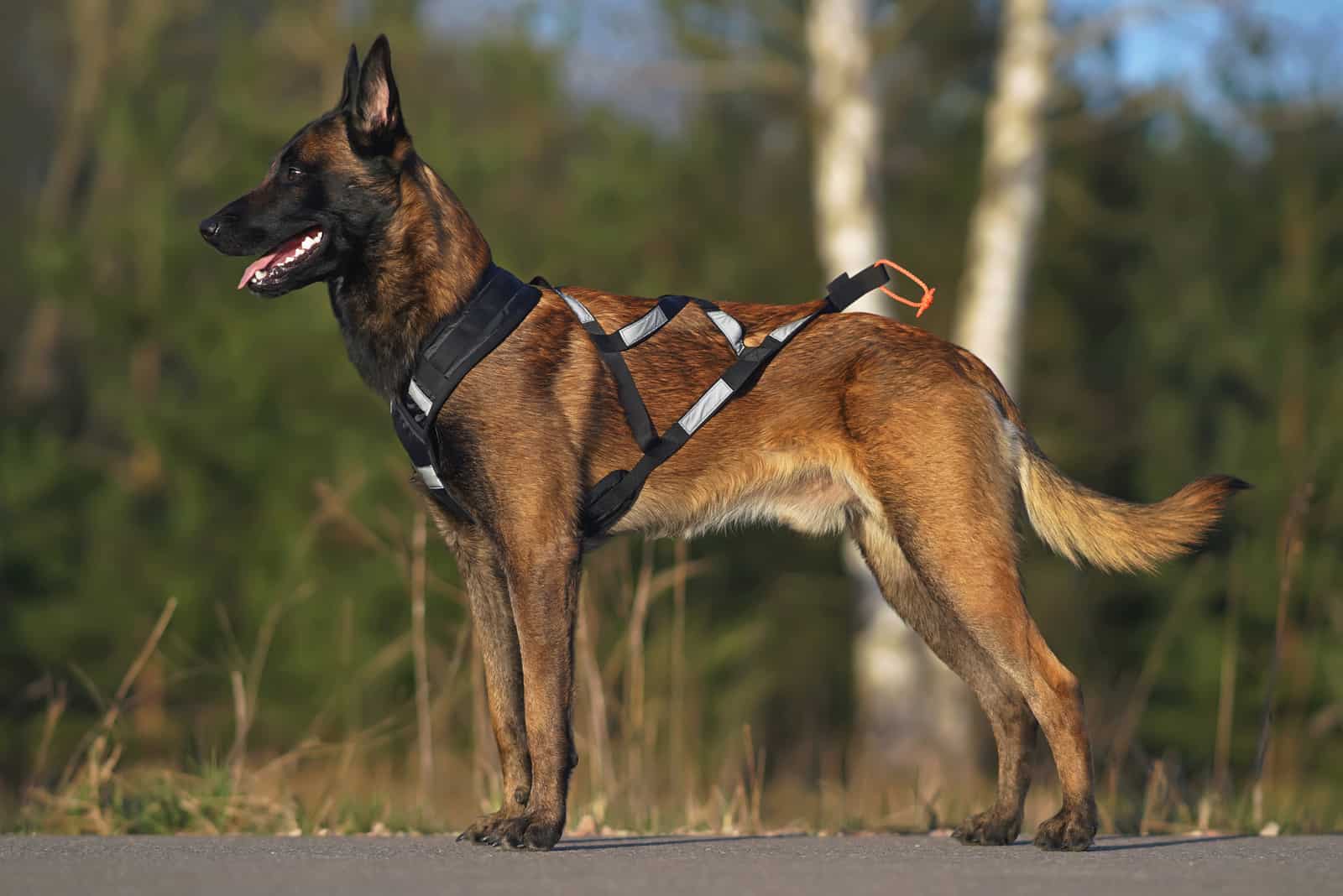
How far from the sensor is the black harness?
454 centimetres

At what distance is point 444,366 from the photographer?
14.9 feet

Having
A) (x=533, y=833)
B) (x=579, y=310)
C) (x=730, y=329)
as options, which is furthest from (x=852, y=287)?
(x=533, y=833)

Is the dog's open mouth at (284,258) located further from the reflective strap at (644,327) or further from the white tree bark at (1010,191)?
the white tree bark at (1010,191)

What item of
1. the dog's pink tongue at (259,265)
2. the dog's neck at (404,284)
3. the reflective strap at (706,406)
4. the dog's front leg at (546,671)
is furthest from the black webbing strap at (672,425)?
the dog's pink tongue at (259,265)

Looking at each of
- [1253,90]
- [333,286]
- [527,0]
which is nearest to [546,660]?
[333,286]

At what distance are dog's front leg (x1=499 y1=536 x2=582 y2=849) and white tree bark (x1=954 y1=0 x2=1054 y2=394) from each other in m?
7.81

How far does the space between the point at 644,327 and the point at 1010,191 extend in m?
7.66

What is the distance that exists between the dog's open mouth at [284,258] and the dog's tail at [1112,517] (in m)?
2.15

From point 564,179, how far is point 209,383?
4.49 m

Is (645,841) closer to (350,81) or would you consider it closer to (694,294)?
(350,81)

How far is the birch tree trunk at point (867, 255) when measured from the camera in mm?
11820

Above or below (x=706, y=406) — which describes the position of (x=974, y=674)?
below

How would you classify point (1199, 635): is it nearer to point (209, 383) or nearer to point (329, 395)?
point (329, 395)

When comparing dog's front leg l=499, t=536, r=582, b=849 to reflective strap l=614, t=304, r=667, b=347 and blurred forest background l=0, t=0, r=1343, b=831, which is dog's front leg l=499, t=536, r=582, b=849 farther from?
blurred forest background l=0, t=0, r=1343, b=831
